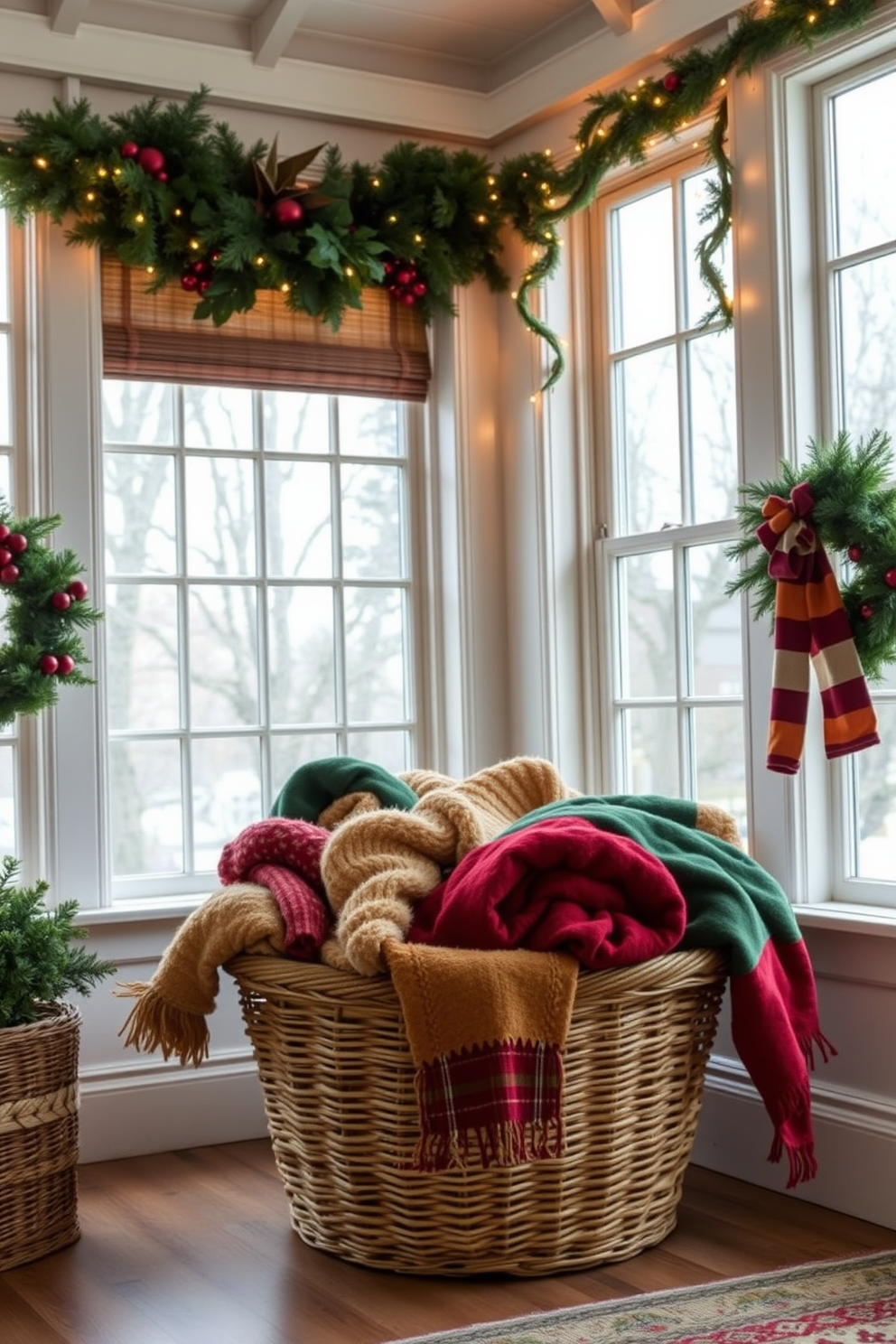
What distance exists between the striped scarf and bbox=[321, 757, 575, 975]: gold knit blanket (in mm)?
611

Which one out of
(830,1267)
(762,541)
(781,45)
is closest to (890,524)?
(762,541)

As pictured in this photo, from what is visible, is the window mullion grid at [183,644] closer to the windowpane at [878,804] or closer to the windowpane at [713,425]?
the windowpane at [713,425]

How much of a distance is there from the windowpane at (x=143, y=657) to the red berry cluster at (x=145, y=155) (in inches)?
39.3

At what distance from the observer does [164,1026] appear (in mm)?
2846

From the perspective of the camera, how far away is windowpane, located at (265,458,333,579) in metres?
3.94

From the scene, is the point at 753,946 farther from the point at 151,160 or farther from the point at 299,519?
the point at 151,160

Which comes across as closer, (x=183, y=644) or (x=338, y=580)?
(x=183, y=644)

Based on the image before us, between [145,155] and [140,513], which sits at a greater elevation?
[145,155]

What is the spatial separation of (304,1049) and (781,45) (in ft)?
7.31

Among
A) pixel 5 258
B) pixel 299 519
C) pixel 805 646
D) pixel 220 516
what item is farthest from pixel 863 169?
pixel 5 258

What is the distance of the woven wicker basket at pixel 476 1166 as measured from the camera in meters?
2.57

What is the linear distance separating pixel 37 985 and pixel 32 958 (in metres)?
0.05

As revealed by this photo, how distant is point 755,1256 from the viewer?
8.89ft

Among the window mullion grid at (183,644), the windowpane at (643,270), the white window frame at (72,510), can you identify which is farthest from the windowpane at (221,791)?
the windowpane at (643,270)
